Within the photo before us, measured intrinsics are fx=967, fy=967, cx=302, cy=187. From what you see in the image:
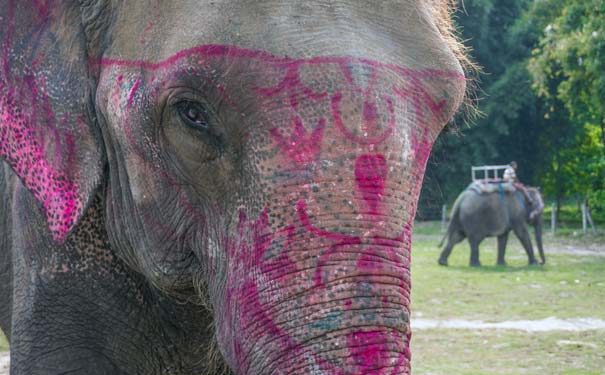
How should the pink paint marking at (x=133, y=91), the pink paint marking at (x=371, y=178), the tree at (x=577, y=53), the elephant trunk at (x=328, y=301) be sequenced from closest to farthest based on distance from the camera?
the elephant trunk at (x=328, y=301) → the pink paint marking at (x=371, y=178) → the pink paint marking at (x=133, y=91) → the tree at (x=577, y=53)

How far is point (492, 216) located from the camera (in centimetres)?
1916

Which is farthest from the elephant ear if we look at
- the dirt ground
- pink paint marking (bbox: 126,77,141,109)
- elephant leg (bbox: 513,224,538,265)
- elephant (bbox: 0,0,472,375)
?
elephant leg (bbox: 513,224,538,265)

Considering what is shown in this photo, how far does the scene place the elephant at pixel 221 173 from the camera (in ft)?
7.47

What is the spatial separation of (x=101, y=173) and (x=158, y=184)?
1.03 feet

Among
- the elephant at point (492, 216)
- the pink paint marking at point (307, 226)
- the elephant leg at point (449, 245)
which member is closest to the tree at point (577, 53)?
the elephant at point (492, 216)

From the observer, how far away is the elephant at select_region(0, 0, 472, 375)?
228 cm

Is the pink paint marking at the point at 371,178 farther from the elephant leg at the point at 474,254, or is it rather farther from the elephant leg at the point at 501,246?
the elephant leg at the point at 501,246

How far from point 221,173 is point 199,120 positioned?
0.16 meters

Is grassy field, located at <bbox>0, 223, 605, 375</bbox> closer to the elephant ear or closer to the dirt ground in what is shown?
the dirt ground

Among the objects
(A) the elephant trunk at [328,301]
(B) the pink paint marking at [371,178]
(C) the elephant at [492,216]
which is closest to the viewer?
(A) the elephant trunk at [328,301]

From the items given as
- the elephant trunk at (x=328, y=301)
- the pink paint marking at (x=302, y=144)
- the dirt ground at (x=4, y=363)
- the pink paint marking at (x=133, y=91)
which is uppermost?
the pink paint marking at (x=133, y=91)

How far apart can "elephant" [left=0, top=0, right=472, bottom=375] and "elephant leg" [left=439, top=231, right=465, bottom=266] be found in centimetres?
1504

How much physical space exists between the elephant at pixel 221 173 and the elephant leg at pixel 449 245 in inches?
592

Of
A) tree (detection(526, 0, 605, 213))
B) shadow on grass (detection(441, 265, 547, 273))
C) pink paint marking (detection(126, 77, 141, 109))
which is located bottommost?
shadow on grass (detection(441, 265, 547, 273))
